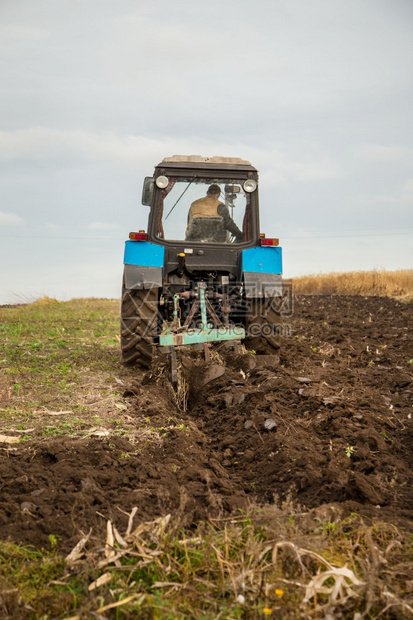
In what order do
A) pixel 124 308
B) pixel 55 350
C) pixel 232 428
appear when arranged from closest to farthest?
pixel 232 428 < pixel 124 308 < pixel 55 350

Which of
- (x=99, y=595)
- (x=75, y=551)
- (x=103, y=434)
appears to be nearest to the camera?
(x=99, y=595)

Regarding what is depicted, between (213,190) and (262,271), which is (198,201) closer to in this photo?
(213,190)

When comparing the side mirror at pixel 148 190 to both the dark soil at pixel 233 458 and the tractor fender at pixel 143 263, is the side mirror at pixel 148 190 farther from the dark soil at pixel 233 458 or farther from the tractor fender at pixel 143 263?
the dark soil at pixel 233 458

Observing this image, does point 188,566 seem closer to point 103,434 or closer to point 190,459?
point 190,459

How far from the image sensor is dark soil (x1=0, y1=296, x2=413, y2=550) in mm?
3418

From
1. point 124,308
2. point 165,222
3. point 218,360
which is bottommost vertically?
point 218,360

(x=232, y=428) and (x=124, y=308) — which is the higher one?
(x=124, y=308)

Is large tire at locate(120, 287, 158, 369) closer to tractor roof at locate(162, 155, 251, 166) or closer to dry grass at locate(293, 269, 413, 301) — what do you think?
tractor roof at locate(162, 155, 251, 166)

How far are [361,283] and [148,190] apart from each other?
66.4 feet

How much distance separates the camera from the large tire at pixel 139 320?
7.20 m

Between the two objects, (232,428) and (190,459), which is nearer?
(190,459)

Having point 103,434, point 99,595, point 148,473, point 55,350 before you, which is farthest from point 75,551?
point 55,350

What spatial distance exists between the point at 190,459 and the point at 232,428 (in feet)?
3.04

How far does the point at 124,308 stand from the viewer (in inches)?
287
